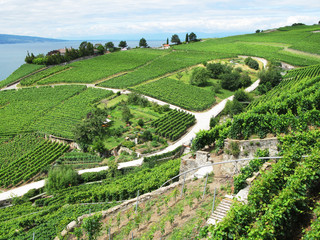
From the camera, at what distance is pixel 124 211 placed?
57.1ft

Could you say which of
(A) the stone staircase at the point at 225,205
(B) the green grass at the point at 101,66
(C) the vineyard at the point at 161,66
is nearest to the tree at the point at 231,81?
(C) the vineyard at the point at 161,66

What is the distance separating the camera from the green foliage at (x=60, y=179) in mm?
30695

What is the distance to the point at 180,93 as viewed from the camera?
6569cm

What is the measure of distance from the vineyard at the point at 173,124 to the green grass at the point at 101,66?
39247 millimetres

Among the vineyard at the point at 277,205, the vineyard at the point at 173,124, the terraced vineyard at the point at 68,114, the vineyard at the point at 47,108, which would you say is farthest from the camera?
the vineyard at the point at 47,108

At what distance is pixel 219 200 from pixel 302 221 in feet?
15.7

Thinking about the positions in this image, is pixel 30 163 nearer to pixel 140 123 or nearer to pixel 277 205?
pixel 140 123

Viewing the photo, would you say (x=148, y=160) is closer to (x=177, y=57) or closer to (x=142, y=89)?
(x=142, y=89)

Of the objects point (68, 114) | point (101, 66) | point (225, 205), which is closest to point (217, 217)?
point (225, 205)

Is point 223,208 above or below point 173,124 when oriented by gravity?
above

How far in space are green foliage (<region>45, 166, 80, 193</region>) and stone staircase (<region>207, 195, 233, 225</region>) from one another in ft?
75.5

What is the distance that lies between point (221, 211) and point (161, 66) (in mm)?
84700

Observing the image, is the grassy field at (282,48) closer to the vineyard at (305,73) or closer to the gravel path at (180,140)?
the vineyard at (305,73)

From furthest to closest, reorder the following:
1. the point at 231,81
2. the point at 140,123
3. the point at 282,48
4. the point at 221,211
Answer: the point at 282,48 < the point at 231,81 < the point at 140,123 < the point at 221,211
